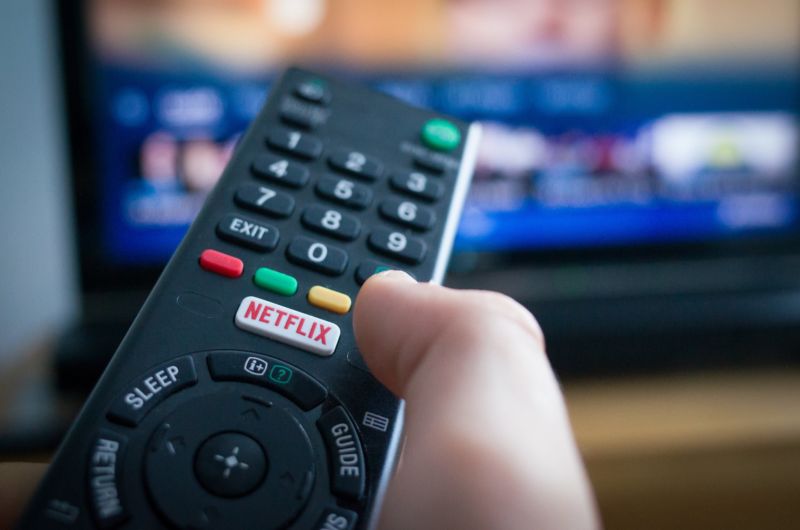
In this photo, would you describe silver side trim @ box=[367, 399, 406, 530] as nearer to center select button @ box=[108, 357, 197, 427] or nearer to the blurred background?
center select button @ box=[108, 357, 197, 427]

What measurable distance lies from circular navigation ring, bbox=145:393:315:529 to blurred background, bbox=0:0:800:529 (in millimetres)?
495

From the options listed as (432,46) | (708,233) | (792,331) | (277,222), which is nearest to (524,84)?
(432,46)

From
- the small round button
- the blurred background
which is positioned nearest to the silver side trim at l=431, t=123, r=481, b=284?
the small round button

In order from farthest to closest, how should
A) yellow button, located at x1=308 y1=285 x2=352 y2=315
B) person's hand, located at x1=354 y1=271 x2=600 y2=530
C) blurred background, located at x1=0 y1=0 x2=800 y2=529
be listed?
blurred background, located at x1=0 y1=0 x2=800 y2=529
yellow button, located at x1=308 y1=285 x2=352 y2=315
person's hand, located at x1=354 y1=271 x2=600 y2=530

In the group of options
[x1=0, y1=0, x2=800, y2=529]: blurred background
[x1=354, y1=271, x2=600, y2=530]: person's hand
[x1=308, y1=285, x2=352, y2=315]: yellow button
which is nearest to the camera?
[x1=354, y1=271, x2=600, y2=530]: person's hand

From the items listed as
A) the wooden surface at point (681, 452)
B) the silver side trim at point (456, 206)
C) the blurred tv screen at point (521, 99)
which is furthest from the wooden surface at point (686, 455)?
the silver side trim at point (456, 206)

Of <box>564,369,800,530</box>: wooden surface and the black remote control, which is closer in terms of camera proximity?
the black remote control

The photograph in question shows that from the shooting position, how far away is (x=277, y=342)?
0.33m

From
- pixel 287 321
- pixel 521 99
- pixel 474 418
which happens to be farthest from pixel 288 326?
pixel 521 99

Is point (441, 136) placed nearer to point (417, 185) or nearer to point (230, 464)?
point (417, 185)

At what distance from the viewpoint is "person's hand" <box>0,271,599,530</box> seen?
23cm

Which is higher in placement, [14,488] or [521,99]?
[521,99]

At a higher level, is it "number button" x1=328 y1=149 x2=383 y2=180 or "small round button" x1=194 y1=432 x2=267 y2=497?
"number button" x1=328 y1=149 x2=383 y2=180

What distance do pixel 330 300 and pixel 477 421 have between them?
0.12 metres
